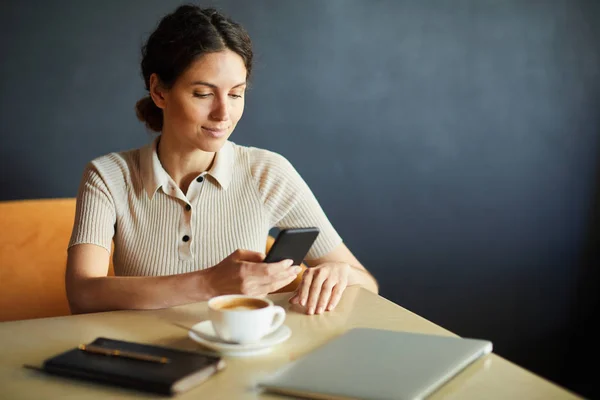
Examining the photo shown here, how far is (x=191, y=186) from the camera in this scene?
1737mm

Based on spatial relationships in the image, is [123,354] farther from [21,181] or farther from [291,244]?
[21,181]

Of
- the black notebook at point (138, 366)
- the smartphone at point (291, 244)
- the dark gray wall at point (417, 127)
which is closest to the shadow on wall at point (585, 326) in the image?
the dark gray wall at point (417, 127)

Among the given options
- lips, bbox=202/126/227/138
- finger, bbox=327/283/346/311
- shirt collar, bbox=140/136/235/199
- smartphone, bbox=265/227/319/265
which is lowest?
finger, bbox=327/283/346/311

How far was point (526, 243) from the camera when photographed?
3049mm

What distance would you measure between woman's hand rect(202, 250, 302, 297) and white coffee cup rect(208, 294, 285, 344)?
12cm

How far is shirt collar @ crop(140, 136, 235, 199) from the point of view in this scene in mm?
1711

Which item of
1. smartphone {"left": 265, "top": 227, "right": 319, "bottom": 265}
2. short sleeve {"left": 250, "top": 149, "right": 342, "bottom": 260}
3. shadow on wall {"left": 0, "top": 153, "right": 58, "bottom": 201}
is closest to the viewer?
smartphone {"left": 265, "top": 227, "right": 319, "bottom": 265}

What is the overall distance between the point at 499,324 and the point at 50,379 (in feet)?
7.96

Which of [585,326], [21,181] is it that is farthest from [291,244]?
[585,326]

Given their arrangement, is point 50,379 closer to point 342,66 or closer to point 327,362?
point 327,362

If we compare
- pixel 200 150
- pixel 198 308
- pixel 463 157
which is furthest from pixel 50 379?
pixel 463 157

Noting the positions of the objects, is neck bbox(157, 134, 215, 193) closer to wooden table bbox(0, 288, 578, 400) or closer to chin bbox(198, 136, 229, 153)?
chin bbox(198, 136, 229, 153)

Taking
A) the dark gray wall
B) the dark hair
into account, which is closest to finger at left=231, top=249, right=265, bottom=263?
the dark hair

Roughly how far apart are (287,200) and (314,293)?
506 millimetres
